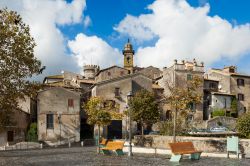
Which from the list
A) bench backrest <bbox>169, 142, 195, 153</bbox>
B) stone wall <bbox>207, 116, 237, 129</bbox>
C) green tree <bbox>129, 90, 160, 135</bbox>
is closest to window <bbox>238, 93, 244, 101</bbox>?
stone wall <bbox>207, 116, 237, 129</bbox>

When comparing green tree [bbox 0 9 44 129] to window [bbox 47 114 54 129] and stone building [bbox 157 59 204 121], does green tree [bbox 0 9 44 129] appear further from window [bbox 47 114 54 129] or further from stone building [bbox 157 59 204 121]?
stone building [bbox 157 59 204 121]

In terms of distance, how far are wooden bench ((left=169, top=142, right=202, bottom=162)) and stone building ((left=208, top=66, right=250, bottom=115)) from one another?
132ft

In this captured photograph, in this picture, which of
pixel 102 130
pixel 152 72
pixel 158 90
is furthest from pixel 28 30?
pixel 152 72

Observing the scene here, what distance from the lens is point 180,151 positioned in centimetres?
2180

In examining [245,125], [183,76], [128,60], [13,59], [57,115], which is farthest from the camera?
[128,60]

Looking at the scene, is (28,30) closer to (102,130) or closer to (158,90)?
(102,130)

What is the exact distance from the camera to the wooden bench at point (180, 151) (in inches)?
843

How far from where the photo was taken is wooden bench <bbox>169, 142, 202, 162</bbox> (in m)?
21.4

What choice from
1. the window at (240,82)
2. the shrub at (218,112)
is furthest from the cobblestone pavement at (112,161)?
the window at (240,82)

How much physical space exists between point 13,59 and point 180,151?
35.4ft

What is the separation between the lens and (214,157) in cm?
2416

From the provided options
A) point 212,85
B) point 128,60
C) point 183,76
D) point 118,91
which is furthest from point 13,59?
point 128,60

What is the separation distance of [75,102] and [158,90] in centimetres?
1479

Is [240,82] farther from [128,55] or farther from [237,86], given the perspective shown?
[128,55]
